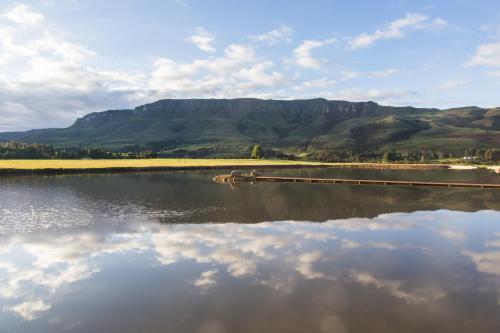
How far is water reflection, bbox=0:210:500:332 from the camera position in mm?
19797

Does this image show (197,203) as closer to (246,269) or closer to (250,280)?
(246,269)

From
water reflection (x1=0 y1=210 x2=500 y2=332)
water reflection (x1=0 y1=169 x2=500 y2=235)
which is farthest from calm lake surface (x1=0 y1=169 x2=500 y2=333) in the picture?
water reflection (x1=0 y1=169 x2=500 y2=235)

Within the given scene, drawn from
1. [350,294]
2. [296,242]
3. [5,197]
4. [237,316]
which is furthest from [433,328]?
[5,197]

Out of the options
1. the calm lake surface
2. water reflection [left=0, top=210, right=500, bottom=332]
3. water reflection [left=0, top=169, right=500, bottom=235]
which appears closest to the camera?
water reflection [left=0, top=210, right=500, bottom=332]

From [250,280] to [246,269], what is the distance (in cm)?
229

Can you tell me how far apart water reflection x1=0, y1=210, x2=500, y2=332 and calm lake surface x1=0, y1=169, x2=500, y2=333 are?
0.10 metres

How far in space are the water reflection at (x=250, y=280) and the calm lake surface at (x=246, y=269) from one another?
10cm

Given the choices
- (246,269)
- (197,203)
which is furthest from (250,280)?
(197,203)

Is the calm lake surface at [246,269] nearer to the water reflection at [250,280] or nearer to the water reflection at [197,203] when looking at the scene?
the water reflection at [250,280]

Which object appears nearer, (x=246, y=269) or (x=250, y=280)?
(x=250, y=280)

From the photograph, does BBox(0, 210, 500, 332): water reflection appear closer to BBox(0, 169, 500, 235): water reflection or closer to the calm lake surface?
the calm lake surface

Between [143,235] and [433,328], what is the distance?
27752 mm

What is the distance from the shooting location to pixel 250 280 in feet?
83.6

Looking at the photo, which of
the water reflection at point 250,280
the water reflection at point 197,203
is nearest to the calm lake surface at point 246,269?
the water reflection at point 250,280
